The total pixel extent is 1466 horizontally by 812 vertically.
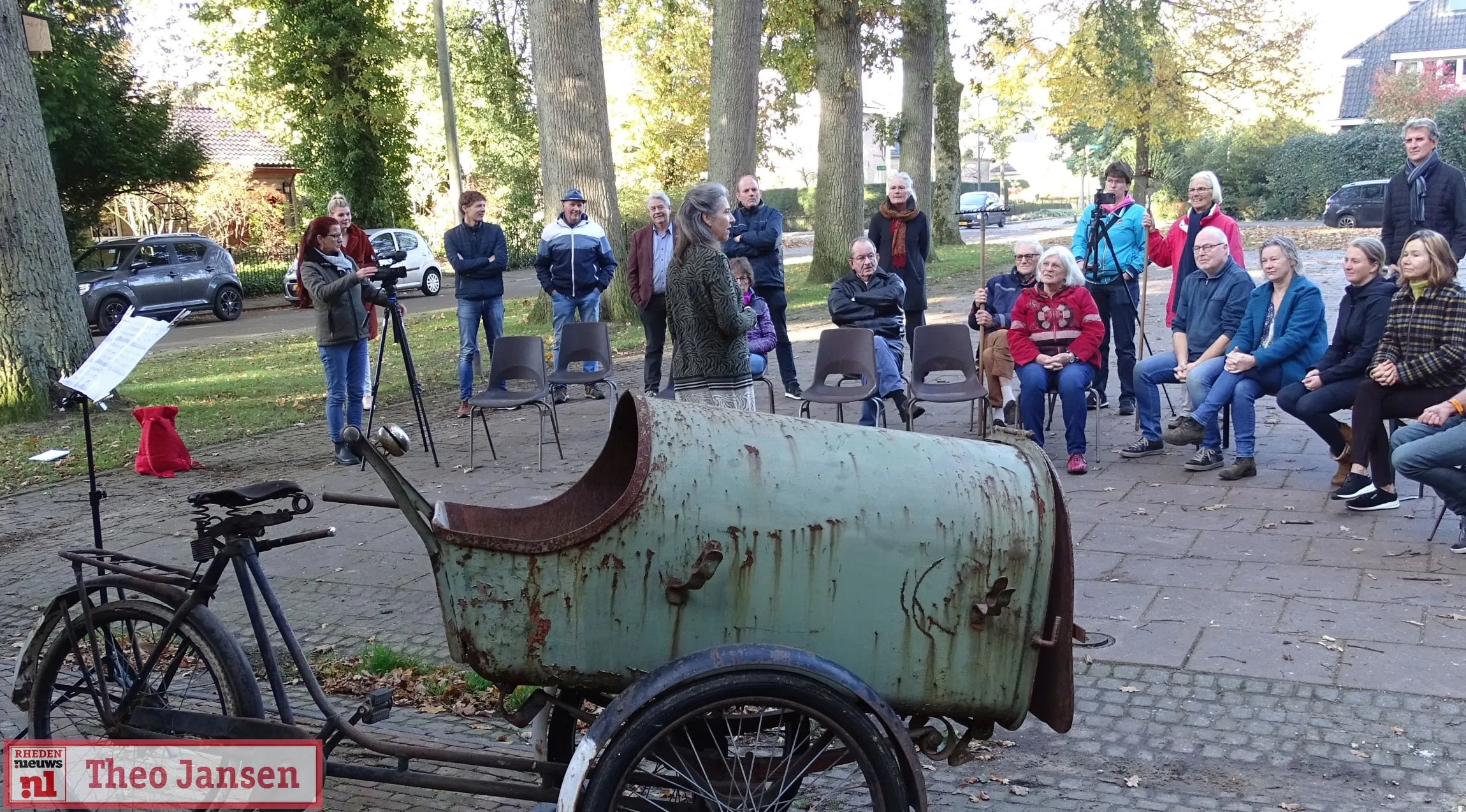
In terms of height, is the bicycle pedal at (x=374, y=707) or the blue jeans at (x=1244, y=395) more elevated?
the bicycle pedal at (x=374, y=707)

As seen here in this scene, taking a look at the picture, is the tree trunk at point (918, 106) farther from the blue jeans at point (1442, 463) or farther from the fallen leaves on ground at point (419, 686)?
the fallen leaves on ground at point (419, 686)

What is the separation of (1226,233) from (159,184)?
25784 millimetres

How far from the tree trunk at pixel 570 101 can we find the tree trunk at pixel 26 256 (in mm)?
5626

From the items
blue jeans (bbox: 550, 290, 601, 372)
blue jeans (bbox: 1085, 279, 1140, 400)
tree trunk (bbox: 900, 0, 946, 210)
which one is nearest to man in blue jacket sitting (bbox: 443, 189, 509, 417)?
blue jeans (bbox: 550, 290, 601, 372)

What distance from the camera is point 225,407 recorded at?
12414 mm

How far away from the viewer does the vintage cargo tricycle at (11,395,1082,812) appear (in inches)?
113

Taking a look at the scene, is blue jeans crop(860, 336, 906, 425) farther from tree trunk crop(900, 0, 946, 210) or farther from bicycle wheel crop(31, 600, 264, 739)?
tree trunk crop(900, 0, 946, 210)

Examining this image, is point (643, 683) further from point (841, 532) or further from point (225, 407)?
point (225, 407)

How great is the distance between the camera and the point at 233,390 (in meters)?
13.8

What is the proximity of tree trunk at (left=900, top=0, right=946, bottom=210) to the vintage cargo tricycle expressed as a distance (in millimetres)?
22830

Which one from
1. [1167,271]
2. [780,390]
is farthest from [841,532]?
[1167,271]

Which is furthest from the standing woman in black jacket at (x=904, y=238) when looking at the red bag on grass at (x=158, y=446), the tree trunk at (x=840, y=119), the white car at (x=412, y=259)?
the white car at (x=412, y=259)

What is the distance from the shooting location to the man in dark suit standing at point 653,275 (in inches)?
426

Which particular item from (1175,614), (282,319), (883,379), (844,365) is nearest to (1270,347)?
(883,379)
